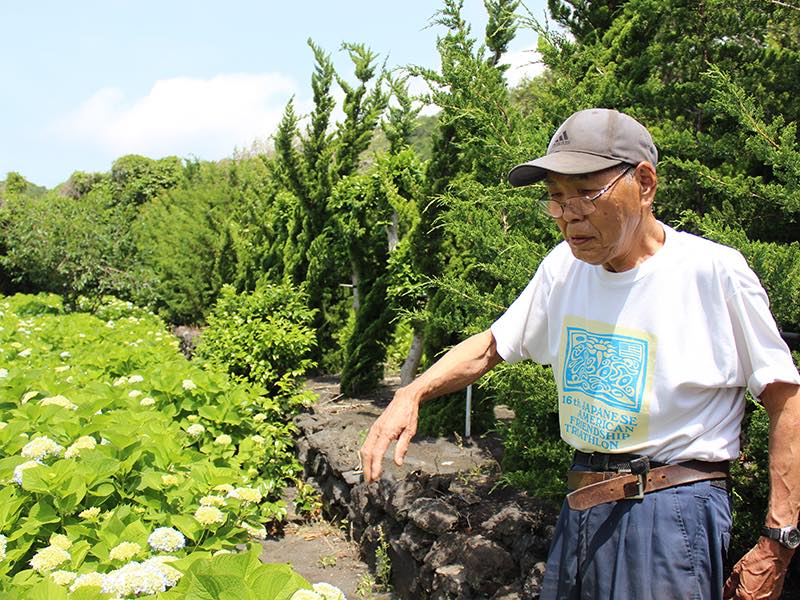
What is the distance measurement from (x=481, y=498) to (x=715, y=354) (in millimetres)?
2797

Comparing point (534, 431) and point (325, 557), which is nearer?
point (534, 431)

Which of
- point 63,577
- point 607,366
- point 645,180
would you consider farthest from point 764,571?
point 63,577

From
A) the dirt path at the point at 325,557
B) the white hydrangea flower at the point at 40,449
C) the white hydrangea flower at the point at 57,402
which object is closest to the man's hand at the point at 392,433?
the white hydrangea flower at the point at 40,449

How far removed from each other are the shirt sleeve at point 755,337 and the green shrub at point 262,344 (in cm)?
580

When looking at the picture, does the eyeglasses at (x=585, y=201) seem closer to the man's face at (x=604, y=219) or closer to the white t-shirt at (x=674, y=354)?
the man's face at (x=604, y=219)

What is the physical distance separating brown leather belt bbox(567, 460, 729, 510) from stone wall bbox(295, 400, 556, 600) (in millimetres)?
1472

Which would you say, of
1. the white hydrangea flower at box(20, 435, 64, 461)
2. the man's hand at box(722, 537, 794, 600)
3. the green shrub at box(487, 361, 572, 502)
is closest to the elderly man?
the man's hand at box(722, 537, 794, 600)

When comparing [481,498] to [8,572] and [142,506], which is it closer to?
[142,506]

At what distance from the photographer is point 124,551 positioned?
2104 mm

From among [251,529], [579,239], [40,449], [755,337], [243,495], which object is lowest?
[251,529]

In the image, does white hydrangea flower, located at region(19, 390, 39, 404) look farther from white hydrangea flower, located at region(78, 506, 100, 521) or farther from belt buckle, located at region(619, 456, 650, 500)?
belt buckle, located at region(619, 456, 650, 500)

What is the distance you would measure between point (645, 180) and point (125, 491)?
1.96m

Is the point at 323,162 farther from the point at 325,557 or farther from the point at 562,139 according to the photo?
the point at 562,139

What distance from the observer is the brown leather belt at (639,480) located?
1924mm
